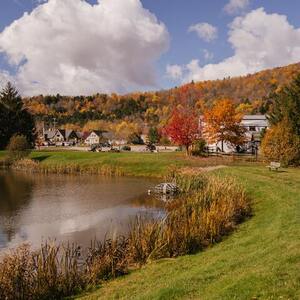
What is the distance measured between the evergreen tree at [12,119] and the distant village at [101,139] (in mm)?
14810

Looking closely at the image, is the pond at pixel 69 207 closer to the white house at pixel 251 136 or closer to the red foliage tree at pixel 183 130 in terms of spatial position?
the red foliage tree at pixel 183 130

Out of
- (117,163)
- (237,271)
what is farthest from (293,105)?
(237,271)

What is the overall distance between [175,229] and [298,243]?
17.1 ft

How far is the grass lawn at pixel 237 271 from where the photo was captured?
9.86 metres

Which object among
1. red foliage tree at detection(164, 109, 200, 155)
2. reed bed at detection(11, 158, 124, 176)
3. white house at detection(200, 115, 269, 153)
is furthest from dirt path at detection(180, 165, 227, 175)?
white house at detection(200, 115, 269, 153)

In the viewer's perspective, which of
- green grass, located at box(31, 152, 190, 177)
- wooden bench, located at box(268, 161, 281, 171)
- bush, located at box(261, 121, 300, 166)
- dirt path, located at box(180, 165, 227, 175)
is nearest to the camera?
wooden bench, located at box(268, 161, 281, 171)

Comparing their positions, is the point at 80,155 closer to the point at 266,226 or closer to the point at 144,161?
the point at 144,161

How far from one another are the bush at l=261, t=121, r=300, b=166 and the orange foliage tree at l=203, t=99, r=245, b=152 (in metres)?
12.3

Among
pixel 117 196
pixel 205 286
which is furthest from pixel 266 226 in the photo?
pixel 117 196

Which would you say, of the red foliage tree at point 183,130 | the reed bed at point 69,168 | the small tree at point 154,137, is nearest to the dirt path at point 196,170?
the reed bed at point 69,168

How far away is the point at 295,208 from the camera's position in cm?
2111

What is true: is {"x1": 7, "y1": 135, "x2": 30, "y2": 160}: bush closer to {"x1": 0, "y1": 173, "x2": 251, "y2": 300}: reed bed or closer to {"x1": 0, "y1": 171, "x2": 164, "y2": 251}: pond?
{"x1": 0, "y1": 171, "x2": 164, "y2": 251}: pond

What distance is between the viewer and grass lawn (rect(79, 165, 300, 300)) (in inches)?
388

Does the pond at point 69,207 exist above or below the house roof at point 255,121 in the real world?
below
